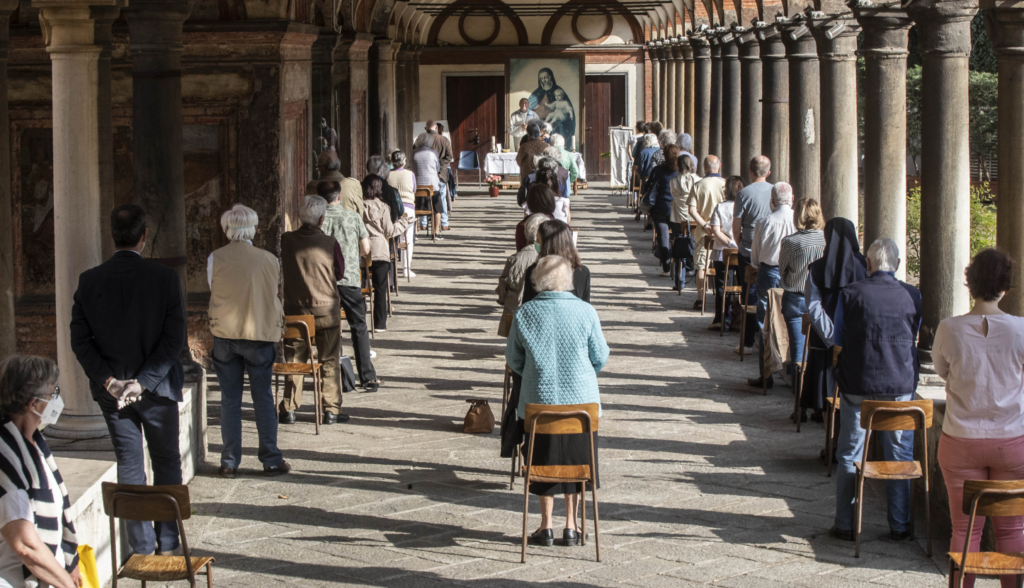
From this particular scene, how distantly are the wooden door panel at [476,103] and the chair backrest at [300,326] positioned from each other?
2164cm

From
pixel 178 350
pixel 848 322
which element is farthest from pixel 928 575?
pixel 178 350

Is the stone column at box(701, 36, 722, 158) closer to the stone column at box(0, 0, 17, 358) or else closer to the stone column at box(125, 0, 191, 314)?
the stone column at box(125, 0, 191, 314)

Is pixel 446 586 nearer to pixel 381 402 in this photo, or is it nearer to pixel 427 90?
pixel 381 402

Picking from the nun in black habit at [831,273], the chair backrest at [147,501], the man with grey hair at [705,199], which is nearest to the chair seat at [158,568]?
the chair backrest at [147,501]

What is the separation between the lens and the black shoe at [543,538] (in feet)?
18.6

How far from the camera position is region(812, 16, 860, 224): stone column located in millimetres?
10094

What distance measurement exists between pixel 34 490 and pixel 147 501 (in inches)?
26.6

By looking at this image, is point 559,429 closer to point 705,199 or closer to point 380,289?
point 380,289

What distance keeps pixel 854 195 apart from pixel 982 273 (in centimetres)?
571

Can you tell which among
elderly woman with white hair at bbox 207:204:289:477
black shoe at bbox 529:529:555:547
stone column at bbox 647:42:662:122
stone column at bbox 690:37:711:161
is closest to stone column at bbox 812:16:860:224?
elderly woman with white hair at bbox 207:204:289:477

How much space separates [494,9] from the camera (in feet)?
93.4

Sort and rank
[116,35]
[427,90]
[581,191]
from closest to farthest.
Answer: [116,35] < [581,191] < [427,90]

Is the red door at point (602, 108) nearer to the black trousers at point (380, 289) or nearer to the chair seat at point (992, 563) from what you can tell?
the black trousers at point (380, 289)

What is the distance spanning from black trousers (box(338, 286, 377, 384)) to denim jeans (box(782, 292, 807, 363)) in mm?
2829
